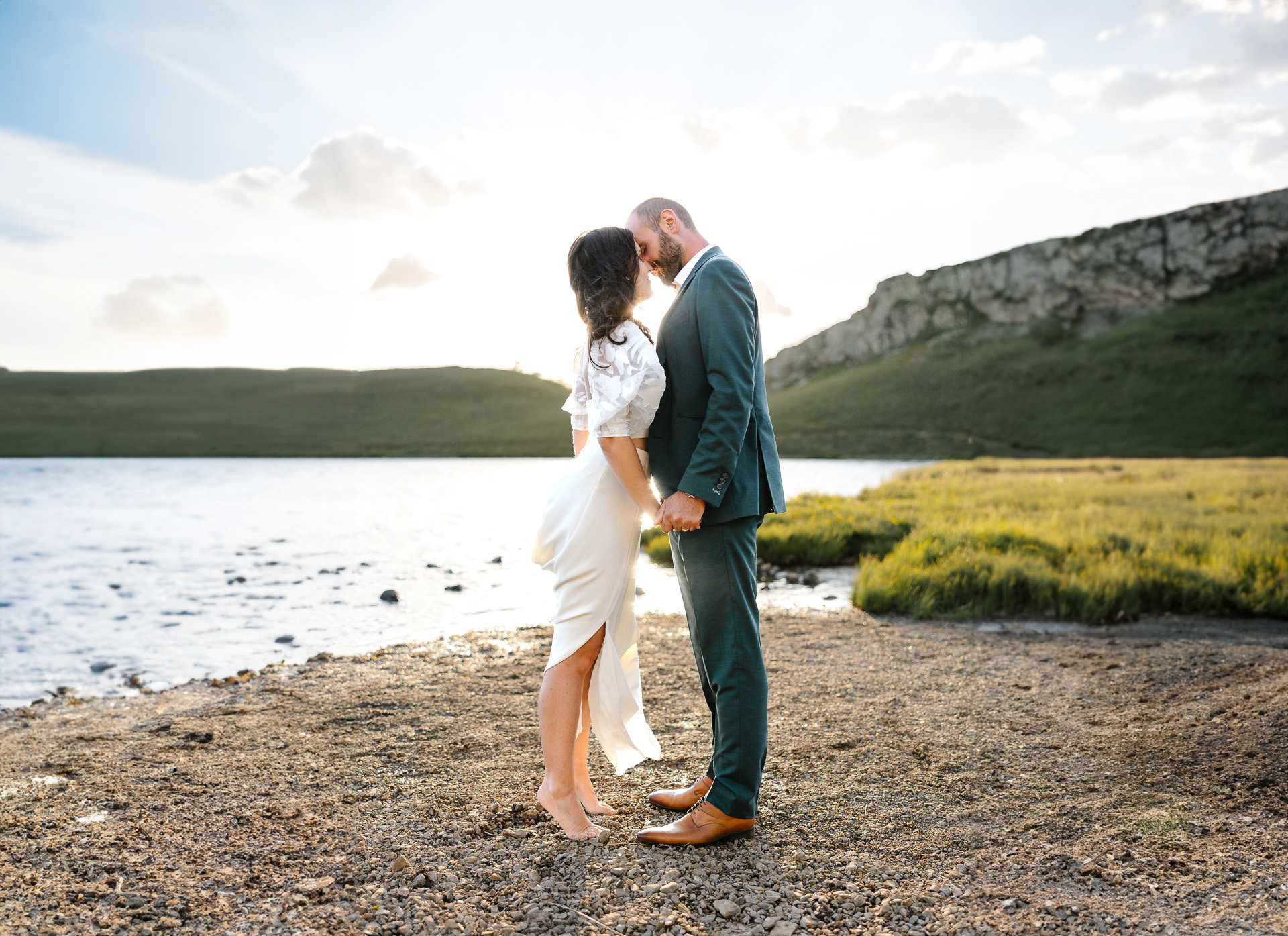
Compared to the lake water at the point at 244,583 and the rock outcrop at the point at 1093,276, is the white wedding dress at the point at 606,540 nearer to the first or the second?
the lake water at the point at 244,583

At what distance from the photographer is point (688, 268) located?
3131 mm

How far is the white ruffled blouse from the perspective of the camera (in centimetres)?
286

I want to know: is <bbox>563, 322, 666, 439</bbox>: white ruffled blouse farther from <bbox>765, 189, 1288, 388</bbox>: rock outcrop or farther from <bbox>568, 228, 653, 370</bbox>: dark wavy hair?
<bbox>765, 189, 1288, 388</bbox>: rock outcrop

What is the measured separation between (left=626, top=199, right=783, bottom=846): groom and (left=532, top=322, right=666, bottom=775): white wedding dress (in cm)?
16

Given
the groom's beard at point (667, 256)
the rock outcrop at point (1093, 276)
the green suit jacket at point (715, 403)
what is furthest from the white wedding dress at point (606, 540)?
the rock outcrop at point (1093, 276)

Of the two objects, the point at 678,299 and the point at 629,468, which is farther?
the point at 678,299

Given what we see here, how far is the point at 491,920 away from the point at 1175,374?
371 ft

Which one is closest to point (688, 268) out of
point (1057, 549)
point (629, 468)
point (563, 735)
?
point (629, 468)

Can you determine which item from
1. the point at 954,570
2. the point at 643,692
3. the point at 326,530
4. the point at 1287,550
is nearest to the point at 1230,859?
the point at 643,692

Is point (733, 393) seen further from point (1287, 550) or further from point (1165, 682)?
point (1287, 550)

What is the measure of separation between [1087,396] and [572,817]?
107 metres

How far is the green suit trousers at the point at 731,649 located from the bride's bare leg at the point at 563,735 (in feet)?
1.75

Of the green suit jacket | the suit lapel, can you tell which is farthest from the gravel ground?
the suit lapel

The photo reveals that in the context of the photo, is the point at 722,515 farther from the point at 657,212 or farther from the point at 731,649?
the point at 657,212
